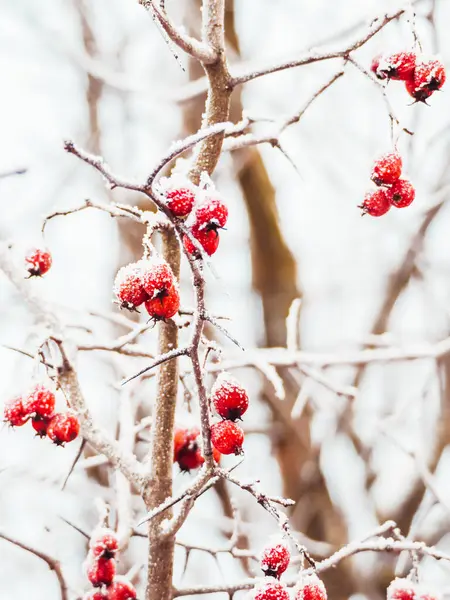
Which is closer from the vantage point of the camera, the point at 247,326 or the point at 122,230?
the point at 122,230

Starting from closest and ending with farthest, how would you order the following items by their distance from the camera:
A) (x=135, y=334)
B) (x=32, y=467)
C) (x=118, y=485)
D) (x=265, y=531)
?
(x=135, y=334), (x=118, y=485), (x=32, y=467), (x=265, y=531)

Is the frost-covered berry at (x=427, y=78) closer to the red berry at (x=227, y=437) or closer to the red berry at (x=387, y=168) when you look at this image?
the red berry at (x=387, y=168)

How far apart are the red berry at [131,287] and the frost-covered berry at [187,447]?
26.3 inches

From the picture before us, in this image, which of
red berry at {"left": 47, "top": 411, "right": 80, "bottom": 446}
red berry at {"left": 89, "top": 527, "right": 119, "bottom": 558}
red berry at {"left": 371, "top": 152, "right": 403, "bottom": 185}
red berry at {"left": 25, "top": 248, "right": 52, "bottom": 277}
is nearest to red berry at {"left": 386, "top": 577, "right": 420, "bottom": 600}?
red berry at {"left": 89, "top": 527, "right": 119, "bottom": 558}

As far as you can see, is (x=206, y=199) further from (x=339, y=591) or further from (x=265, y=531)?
(x=339, y=591)

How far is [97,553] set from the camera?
1642 millimetres

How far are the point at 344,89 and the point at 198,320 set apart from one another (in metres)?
5.92

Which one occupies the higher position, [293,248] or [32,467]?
[293,248]

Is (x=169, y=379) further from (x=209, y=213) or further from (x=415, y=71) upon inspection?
(x=415, y=71)

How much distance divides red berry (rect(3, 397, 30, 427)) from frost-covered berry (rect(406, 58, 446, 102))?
3.79 ft

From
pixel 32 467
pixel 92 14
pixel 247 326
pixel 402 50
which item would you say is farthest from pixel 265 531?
pixel 92 14

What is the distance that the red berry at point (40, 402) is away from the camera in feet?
5.37

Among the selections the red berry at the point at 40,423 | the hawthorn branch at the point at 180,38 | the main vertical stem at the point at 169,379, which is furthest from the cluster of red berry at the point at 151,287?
the red berry at the point at 40,423

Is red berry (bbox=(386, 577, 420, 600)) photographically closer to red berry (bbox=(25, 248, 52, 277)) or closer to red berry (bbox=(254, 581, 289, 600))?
red berry (bbox=(254, 581, 289, 600))
